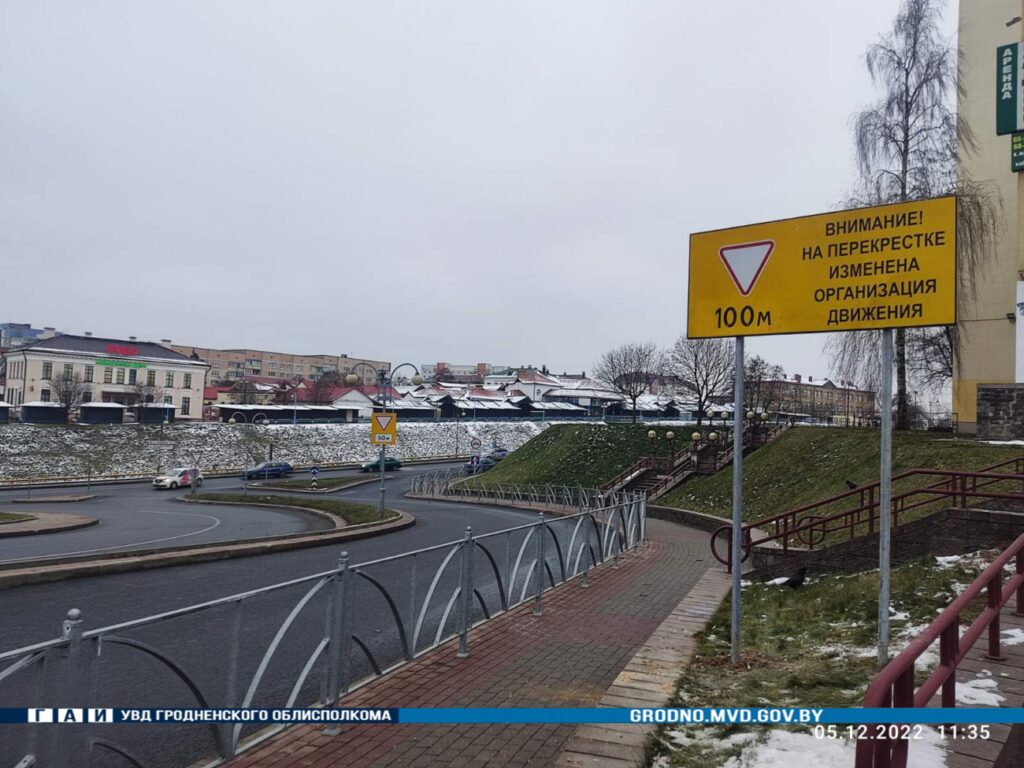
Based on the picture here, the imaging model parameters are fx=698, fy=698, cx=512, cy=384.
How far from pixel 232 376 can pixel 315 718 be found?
15549cm

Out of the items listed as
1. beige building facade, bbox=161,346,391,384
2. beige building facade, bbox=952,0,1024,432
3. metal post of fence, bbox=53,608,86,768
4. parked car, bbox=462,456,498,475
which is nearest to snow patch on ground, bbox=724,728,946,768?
metal post of fence, bbox=53,608,86,768

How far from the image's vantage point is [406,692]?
5.99m

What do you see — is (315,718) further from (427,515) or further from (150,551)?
(427,515)

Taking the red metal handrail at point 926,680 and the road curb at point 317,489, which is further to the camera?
the road curb at point 317,489

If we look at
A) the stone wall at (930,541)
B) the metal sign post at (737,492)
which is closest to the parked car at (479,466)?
the stone wall at (930,541)

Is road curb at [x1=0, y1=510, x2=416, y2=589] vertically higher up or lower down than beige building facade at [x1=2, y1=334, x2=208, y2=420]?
lower down

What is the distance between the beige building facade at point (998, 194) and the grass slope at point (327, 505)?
23893 millimetres

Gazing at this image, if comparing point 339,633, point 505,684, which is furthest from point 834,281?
point 339,633

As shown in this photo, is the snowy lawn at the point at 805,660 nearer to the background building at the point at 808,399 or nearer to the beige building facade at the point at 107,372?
the background building at the point at 808,399

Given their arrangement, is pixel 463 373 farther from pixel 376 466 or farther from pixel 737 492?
pixel 737 492

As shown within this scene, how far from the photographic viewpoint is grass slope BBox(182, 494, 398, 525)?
73.8 feet

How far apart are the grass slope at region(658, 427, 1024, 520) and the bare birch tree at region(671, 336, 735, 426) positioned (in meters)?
26.2

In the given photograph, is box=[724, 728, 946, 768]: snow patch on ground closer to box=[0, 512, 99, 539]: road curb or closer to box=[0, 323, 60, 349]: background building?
box=[0, 512, 99, 539]: road curb

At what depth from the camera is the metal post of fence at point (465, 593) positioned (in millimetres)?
7160
